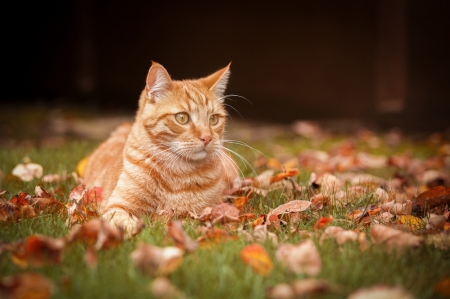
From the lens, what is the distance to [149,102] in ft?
9.87

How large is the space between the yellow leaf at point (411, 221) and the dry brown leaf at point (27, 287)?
180cm

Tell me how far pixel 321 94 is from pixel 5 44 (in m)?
6.06

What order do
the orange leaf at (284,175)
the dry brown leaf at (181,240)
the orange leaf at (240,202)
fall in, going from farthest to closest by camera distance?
the orange leaf at (284,175) → the orange leaf at (240,202) → the dry brown leaf at (181,240)

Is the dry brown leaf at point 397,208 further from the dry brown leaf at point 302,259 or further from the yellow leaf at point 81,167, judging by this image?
the yellow leaf at point 81,167

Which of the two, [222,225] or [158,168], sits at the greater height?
[158,168]

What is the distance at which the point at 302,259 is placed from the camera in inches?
78.7

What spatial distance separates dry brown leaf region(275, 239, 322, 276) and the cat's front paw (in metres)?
0.68

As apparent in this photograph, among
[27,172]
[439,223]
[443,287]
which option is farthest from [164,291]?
[27,172]

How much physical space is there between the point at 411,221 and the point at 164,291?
5.21 ft

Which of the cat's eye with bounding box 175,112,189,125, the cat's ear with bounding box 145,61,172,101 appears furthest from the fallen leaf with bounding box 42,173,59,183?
the cat's eye with bounding box 175,112,189,125

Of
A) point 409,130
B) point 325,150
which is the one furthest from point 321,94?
point 325,150

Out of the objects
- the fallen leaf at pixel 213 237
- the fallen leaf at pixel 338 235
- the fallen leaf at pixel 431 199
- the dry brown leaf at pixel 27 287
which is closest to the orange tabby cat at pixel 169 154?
the fallen leaf at pixel 213 237

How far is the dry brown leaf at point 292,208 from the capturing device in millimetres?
2746

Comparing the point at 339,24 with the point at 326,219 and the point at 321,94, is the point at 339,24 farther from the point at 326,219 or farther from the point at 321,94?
the point at 326,219
